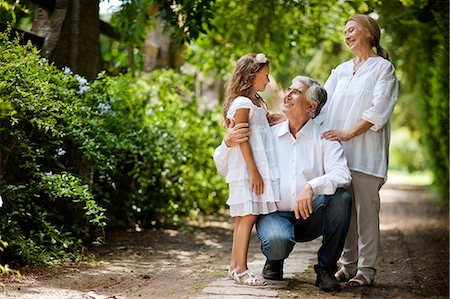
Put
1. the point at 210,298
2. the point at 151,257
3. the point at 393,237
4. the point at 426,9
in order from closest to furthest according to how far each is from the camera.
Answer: the point at 210,298, the point at 151,257, the point at 393,237, the point at 426,9

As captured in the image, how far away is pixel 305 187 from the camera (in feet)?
13.5

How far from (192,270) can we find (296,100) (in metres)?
1.51

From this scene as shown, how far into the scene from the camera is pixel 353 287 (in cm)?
437

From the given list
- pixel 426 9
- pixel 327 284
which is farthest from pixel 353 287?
pixel 426 9

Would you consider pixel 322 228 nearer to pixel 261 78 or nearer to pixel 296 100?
pixel 296 100

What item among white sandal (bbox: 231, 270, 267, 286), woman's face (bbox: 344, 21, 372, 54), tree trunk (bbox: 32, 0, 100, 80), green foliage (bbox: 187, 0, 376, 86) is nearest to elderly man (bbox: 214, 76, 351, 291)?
white sandal (bbox: 231, 270, 267, 286)

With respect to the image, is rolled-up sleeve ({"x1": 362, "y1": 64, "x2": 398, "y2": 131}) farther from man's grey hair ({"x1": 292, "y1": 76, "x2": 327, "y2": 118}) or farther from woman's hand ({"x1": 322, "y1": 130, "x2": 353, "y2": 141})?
man's grey hair ({"x1": 292, "y1": 76, "x2": 327, "y2": 118})

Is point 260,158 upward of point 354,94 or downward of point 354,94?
downward

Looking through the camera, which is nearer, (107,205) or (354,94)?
(354,94)

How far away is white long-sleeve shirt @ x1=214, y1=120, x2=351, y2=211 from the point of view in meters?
4.26

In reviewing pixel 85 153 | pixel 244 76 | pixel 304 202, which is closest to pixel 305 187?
pixel 304 202

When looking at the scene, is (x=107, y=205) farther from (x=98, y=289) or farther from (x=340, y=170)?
(x=340, y=170)

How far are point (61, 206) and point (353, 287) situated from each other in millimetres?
2579

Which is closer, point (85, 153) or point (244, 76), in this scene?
point (244, 76)
